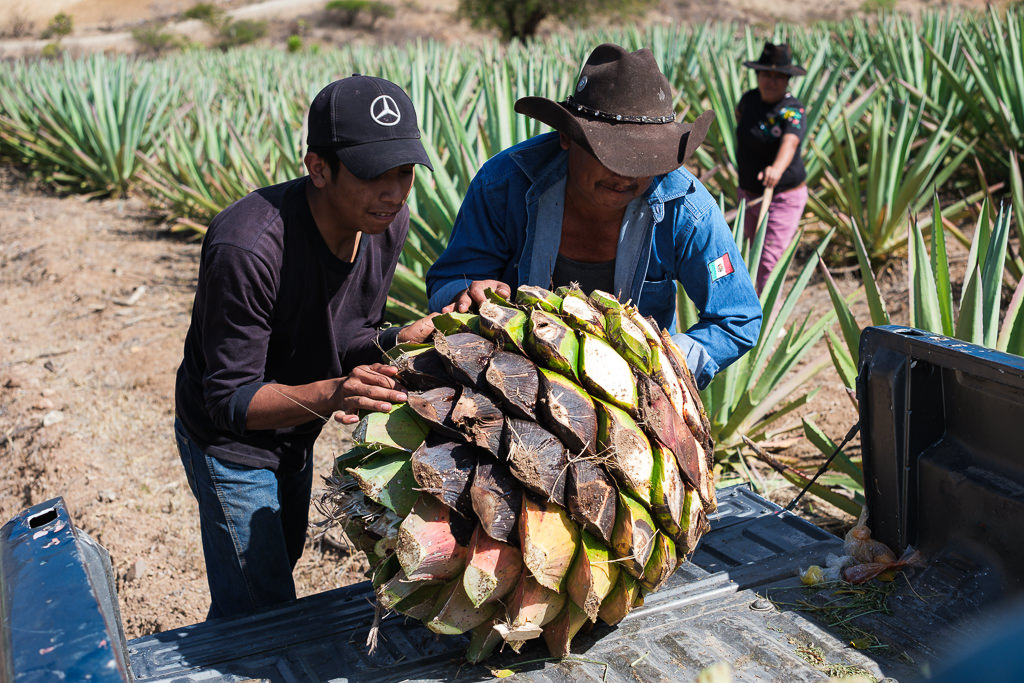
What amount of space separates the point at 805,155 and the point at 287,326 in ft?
18.4

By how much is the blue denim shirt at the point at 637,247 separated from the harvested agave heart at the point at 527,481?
52 cm

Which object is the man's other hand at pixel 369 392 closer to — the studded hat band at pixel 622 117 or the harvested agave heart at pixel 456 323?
the harvested agave heart at pixel 456 323

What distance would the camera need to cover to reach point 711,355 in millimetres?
2227

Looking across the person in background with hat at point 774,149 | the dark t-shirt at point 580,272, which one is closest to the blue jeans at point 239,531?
the dark t-shirt at point 580,272

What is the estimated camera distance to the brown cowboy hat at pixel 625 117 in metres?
2.04

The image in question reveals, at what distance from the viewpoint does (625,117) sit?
2107 mm

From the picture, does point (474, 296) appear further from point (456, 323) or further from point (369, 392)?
point (369, 392)

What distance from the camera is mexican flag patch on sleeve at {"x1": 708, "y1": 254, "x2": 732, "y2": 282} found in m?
2.26

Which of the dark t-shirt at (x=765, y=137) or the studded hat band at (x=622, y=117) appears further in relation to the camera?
the dark t-shirt at (x=765, y=137)

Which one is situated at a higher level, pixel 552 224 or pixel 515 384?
pixel 552 224

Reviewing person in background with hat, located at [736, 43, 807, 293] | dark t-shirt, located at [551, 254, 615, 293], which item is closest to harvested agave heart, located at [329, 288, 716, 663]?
dark t-shirt, located at [551, 254, 615, 293]

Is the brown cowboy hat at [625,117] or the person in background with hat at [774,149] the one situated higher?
the brown cowboy hat at [625,117]

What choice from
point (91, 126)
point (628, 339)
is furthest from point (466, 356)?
point (91, 126)

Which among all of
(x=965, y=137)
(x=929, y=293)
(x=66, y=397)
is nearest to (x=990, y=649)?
(x=929, y=293)
